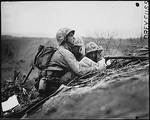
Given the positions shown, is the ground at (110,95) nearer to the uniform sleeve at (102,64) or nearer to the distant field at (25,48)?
the distant field at (25,48)

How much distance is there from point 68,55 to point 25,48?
1.17 metres

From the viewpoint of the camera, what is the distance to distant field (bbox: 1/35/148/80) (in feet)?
20.8

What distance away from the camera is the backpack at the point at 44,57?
20.3ft

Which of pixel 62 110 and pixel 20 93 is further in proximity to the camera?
pixel 20 93

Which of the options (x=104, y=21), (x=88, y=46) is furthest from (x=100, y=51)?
(x=104, y=21)

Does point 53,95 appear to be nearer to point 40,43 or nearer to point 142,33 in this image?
point 40,43

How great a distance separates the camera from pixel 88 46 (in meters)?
6.25

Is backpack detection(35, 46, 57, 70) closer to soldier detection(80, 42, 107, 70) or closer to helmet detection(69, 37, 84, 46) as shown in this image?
helmet detection(69, 37, 84, 46)

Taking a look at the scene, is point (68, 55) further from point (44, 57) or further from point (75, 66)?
point (44, 57)

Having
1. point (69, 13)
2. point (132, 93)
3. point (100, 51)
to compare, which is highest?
point (69, 13)

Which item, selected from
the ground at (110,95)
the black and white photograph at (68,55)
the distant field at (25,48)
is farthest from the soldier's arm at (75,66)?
the distant field at (25,48)

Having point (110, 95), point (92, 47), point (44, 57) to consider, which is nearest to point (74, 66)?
point (92, 47)

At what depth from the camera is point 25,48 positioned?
21.8ft

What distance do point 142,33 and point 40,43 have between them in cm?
223
